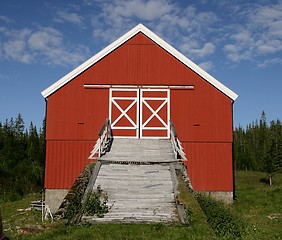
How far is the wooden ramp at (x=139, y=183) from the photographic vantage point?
12.1m

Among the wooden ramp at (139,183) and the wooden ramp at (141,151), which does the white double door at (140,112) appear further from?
the wooden ramp at (139,183)

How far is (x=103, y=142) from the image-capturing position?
61.6ft

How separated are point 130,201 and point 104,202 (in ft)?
3.12

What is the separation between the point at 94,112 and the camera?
836 inches

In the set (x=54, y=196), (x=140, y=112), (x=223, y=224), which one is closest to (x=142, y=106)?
(x=140, y=112)

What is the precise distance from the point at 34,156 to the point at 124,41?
63.4m

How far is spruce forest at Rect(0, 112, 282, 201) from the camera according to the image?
206 ft

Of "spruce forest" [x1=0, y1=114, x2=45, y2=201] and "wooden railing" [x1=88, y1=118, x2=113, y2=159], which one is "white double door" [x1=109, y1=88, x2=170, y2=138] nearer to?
"wooden railing" [x1=88, y1=118, x2=113, y2=159]

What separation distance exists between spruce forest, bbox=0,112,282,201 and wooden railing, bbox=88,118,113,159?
29414 millimetres

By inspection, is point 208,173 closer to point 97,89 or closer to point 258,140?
point 97,89

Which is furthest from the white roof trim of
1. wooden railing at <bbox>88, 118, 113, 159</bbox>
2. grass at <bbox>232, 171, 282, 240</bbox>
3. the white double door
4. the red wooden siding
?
grass at <bbox>232, 171, 282, 240</bbox>

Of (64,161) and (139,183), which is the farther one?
(64,161)

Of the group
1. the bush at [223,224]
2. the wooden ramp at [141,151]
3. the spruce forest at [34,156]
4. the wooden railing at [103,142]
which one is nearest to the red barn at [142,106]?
the wooden railing at [103,142]

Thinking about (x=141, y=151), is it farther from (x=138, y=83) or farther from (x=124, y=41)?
(x=124, y=41)
